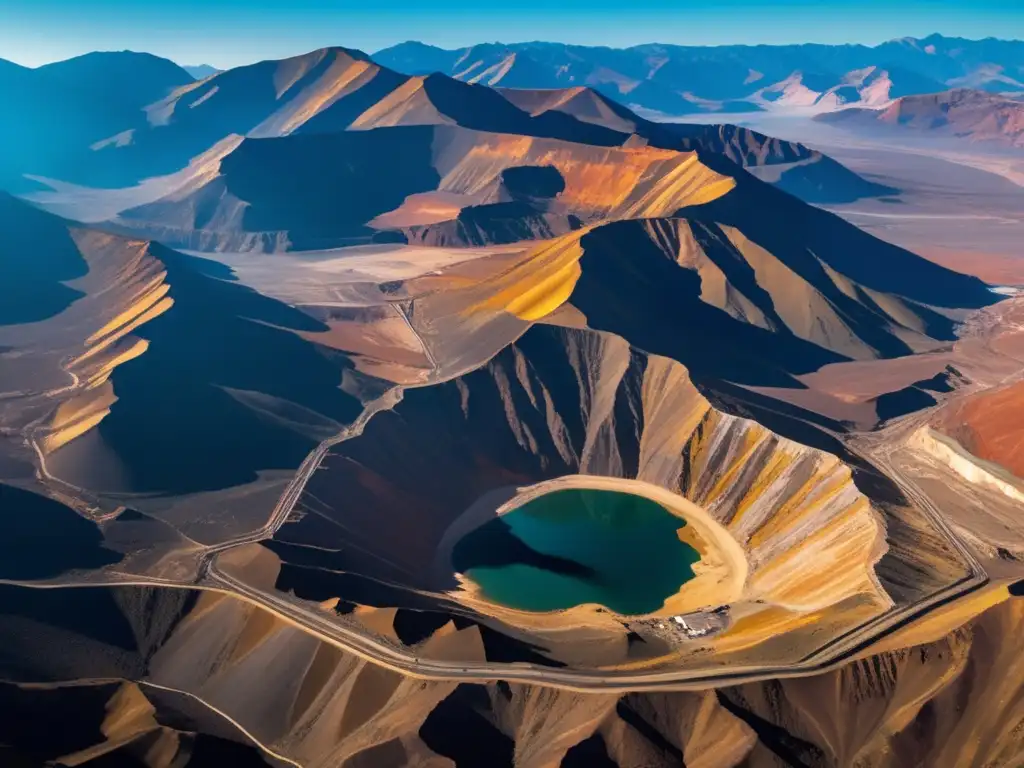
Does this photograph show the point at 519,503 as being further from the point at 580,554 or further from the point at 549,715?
the point at 549,715

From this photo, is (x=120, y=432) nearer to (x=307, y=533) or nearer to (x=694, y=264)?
(x=307, y=533)

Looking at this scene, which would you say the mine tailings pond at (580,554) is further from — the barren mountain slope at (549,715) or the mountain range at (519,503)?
the barren mountain slope at (549,715)

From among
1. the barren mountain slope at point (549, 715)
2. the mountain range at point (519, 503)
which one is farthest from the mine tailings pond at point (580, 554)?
the barren mountain slope at point (549, 715)

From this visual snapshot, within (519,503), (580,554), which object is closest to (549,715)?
(580,554)

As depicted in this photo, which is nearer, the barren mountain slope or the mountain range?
the barren mountain slope

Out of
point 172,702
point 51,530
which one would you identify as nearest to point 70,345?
point 51,530

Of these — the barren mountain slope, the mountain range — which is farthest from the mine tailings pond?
the barren mountain slope

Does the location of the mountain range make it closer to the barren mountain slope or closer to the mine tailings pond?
the barren mountain slope

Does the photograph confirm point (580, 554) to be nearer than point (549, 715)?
No
